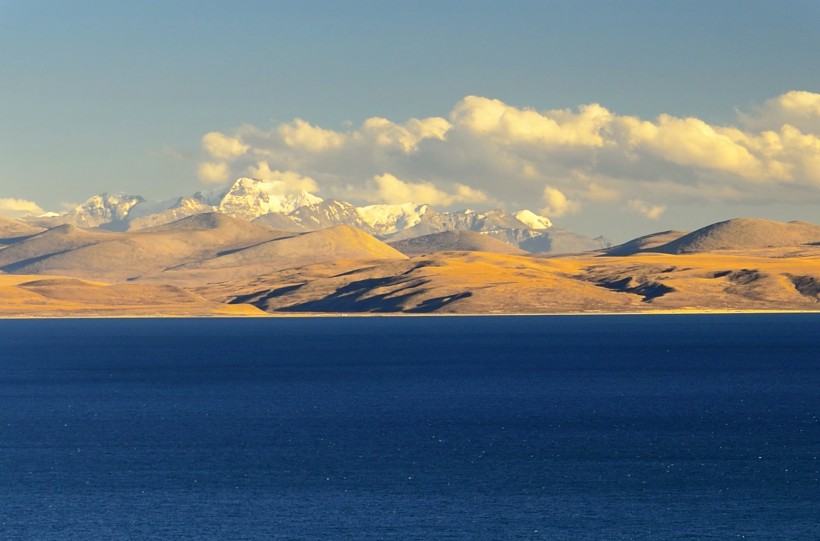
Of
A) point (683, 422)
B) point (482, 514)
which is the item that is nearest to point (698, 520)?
point (482, 514)

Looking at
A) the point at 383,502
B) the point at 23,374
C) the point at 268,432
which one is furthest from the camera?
the point at 23,374

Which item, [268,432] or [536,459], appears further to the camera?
[268,432]

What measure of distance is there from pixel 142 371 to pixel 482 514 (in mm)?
101588

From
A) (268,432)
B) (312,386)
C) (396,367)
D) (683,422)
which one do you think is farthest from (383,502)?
(396,367)

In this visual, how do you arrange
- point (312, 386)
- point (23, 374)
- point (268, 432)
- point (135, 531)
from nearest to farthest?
point (135, 531), point (268, 432), point (312, 386), point (23, 374)

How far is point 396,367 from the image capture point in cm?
16538

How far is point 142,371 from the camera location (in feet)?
531

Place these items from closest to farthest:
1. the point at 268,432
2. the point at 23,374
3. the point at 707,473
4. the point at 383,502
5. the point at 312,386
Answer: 1. the point at 383,502
2. the point at 707,473
3. the point at 268,432
4. the point at 312,386
5. the point at 23,374

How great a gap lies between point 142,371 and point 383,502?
97106 mm

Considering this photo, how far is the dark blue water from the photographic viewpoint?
65.1m

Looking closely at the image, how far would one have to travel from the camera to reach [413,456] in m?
84.7

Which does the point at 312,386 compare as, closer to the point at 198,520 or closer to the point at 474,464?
the point at 474,464

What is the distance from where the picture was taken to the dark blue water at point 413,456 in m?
65.1

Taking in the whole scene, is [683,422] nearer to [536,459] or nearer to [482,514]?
[536,459]
